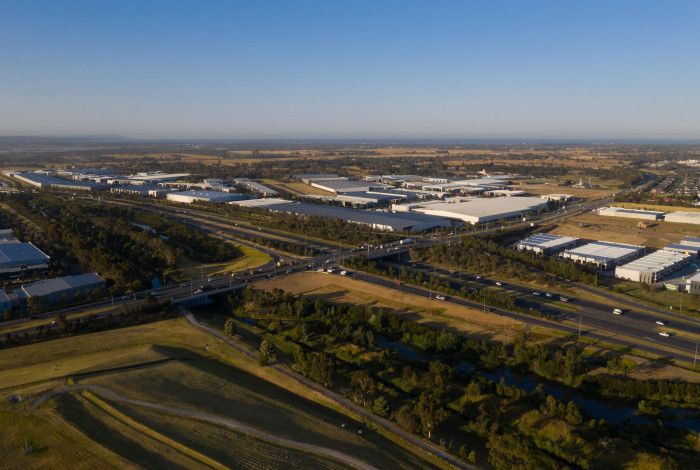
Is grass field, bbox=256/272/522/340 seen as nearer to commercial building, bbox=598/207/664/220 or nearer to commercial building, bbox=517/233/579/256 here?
commercial building, bbox=517/233/579/256

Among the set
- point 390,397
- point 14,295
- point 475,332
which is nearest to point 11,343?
point 14,295

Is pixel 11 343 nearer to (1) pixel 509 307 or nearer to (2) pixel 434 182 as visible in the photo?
(1) pixel 509 307

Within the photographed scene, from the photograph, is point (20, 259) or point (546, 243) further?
point (546, 243)

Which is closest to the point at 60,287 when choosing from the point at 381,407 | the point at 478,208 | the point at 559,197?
the point at 381,407

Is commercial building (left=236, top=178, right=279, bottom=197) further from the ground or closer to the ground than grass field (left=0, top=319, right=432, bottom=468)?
further from the ground

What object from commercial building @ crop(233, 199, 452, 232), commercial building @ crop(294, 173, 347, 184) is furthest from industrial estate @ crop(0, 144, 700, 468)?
commercial building @ crop(294, 173, 347, 184)

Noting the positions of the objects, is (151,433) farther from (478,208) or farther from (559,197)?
(559,197)

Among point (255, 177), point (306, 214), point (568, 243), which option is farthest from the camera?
point (255, 177)
